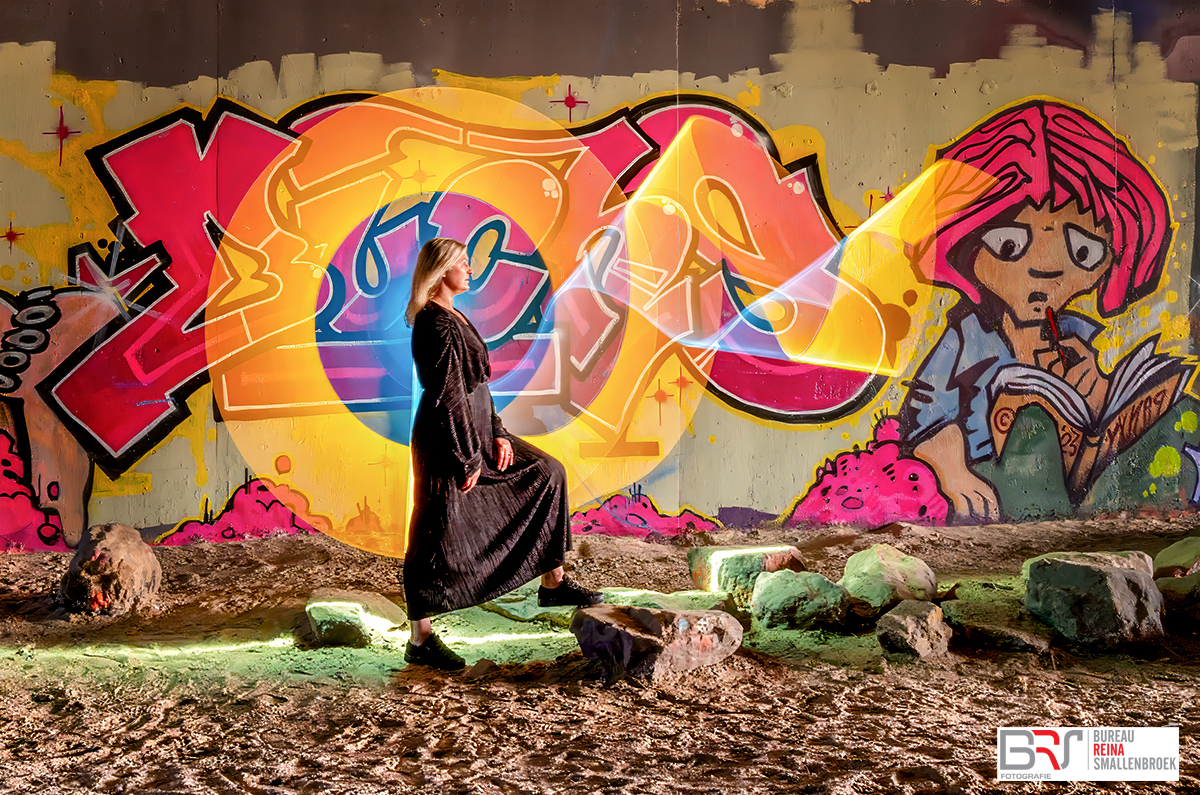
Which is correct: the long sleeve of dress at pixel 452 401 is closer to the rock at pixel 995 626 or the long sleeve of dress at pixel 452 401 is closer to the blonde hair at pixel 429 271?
the blonde hair at pixel 429 271

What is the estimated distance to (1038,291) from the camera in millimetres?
6418

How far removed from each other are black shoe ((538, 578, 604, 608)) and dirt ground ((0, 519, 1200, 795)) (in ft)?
0.52

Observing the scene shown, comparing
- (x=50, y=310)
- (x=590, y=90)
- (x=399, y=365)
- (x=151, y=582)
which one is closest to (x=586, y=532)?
(x=399, y=365)

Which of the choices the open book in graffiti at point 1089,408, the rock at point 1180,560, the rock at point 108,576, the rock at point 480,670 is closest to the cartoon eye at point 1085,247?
the open book in graffiti at point 1089,408

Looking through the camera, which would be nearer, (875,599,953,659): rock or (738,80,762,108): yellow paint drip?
(875,599,953,659): rock

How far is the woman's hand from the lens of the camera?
13.7 feet

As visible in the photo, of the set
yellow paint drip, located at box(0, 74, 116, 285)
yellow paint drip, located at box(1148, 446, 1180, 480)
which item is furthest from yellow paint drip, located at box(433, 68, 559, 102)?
yellow paint drip, located at box(1148, 446, 1180, 480)

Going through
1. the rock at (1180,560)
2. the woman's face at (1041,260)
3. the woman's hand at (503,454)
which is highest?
the woman's face at (1041,260)

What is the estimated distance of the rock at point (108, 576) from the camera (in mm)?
4656

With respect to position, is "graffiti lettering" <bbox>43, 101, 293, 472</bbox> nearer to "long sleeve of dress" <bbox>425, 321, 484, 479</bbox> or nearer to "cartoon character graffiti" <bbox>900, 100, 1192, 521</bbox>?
"long sleeve of dress" <bbox>425, 321, 484, 479</bbox>

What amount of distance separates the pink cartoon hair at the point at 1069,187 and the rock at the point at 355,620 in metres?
4.59

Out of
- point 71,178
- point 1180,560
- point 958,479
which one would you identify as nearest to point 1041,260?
point 958,479

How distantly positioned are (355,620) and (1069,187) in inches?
235

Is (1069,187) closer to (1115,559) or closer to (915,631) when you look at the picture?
(1115,559)
